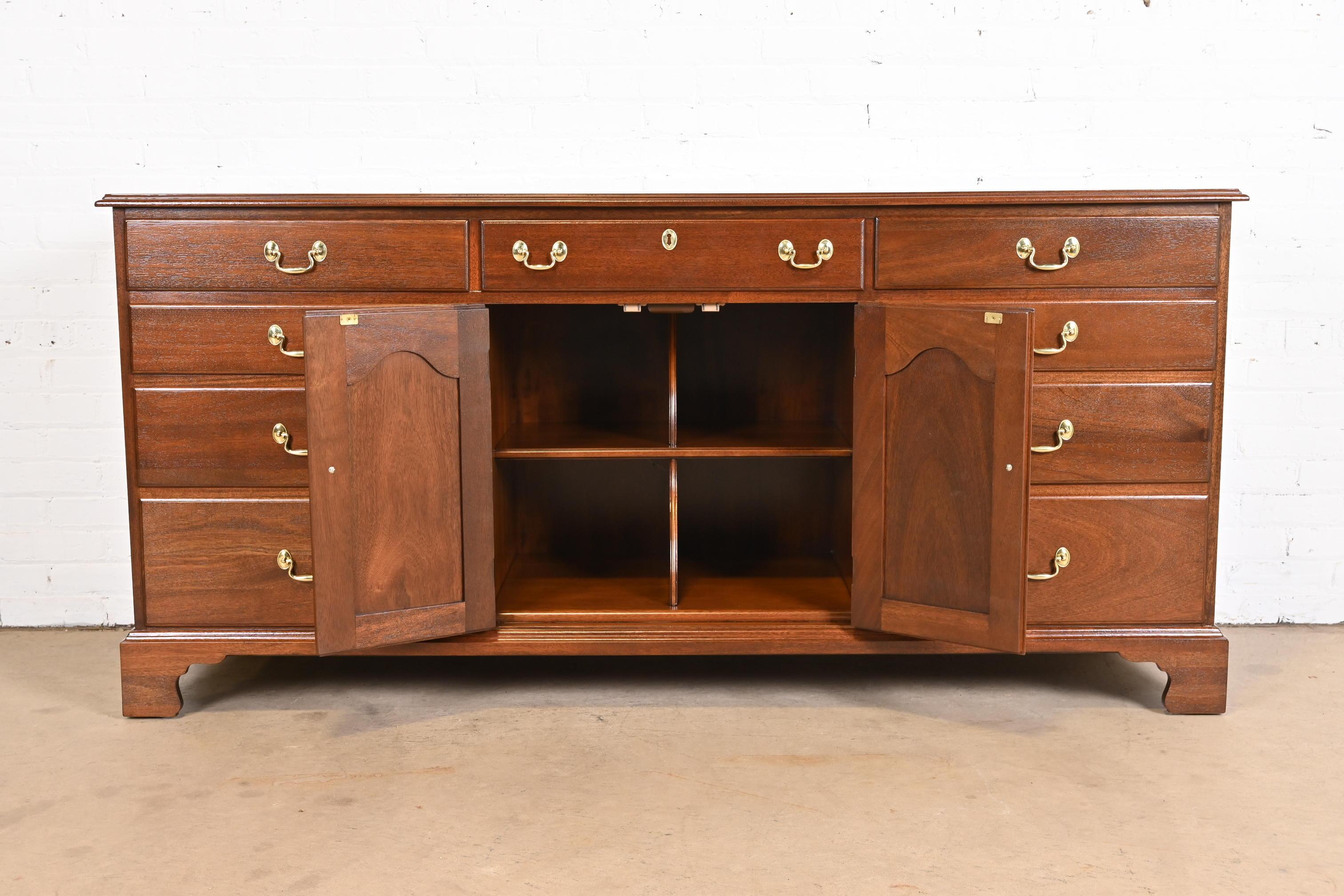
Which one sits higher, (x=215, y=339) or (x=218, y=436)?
(x=215, y=339)

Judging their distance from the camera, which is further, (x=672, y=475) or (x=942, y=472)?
(x=672, y=475)

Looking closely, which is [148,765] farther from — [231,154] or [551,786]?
[231,154]

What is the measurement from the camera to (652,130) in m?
3.31

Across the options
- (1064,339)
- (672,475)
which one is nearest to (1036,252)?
(1064,339)

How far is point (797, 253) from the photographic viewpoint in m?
2.55

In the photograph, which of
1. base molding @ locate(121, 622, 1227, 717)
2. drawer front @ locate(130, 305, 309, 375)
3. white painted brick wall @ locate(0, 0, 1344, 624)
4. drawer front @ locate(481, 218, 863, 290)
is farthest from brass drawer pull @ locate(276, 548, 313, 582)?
white painted brick wall @ locate(0, 0, 1344, 624)

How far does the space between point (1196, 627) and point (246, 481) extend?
2089mm

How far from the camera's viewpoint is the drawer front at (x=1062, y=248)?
251 cm

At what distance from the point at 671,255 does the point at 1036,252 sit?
0.77 meters

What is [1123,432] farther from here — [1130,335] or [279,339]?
[279,339]

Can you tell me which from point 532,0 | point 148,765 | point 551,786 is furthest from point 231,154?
point 551,786

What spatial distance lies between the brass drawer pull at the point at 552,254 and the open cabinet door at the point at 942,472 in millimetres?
644

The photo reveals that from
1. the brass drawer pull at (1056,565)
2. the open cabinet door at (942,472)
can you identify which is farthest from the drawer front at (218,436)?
the open cabinet door at (942,472)

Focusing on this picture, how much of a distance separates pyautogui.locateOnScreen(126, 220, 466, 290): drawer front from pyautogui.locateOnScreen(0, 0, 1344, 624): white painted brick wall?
0.84 metres
